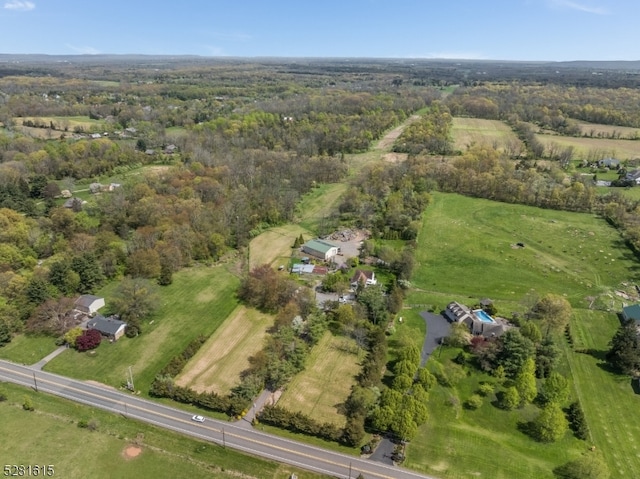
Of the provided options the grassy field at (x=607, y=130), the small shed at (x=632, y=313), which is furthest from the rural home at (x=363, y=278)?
the grassy field at (x=607, y=130)

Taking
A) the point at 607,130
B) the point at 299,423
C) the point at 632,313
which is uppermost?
the point at 607,130

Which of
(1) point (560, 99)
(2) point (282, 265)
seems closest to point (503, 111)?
(1) point (560, 99)

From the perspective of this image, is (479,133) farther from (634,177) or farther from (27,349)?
(27,349)

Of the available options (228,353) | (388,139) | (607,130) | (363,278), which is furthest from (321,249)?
(607,130)

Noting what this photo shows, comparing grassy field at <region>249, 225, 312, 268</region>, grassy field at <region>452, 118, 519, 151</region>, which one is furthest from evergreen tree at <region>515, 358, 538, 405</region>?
grassy field at <region>452, 118, 519, 151</region>

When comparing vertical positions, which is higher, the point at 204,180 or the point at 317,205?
the point at 204,180

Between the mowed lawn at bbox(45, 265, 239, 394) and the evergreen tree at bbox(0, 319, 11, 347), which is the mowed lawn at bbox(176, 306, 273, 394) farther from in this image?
the evergreen tree at bbox(0, 319, 11, 347)

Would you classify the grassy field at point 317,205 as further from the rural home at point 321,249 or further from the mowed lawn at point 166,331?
the mowed lawn at point 166,331
